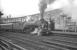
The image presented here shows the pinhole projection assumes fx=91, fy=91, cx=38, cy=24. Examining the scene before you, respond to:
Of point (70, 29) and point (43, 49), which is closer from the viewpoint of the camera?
point (43, 49)

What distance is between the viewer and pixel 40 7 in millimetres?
15398

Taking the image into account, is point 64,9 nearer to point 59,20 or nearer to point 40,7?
point 59,20

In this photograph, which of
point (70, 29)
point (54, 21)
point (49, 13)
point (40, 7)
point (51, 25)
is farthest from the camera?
point (49, 13)

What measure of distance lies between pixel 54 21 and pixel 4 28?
14.4 metres

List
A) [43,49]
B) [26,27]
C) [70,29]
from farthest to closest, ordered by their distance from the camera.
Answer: [70,29], [26,27], [43,49]

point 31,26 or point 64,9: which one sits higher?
point 64,9

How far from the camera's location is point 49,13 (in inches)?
1190

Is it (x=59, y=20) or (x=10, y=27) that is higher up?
(x=59, y=20)

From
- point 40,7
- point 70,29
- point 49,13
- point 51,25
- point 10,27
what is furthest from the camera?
point 49,13

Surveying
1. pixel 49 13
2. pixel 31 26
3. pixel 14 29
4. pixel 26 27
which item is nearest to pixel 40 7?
pixel 31 26

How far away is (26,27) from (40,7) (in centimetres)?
482

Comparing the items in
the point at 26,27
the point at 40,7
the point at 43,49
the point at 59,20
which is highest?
the point at 40,7

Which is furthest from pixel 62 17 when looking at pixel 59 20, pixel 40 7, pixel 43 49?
pixel 43 49

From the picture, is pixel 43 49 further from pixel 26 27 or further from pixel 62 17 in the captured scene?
Result: pixel 62 17
